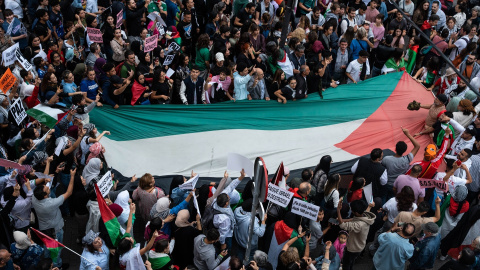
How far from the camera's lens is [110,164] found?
956 cm

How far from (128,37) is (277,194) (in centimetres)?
664

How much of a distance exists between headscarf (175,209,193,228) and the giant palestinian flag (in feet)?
6.03

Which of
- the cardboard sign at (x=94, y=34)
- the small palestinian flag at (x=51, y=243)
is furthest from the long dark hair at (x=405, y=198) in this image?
the cardboard sign at (x=94, y=34)

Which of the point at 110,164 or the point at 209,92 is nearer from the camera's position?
the point at 110,164

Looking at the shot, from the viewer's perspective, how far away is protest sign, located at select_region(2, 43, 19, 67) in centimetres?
984

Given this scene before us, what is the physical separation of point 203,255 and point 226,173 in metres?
1.28

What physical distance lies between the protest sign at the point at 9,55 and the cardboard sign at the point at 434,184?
691cm

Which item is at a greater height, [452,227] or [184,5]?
[184,5]

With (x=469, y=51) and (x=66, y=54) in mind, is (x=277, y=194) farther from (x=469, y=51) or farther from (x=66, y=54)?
(x=469, y=51)

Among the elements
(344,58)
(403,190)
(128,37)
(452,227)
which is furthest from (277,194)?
(128,37)

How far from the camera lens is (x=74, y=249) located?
907 centimetres

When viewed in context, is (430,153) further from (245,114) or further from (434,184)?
(245,114)

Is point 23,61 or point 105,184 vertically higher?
point 23,61

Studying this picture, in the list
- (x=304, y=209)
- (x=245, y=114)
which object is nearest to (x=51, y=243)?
(x=304, y=209)
